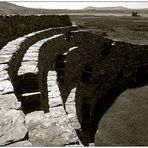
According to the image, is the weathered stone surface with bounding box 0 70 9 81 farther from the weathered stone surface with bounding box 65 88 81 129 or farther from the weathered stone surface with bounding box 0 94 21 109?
the weathered stone surface with bounding box 65 88 81 129

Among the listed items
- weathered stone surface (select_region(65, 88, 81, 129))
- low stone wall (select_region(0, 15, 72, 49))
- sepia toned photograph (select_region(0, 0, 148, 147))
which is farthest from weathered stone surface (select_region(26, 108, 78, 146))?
low stone wall (select_region(0, 15, 72, 49))

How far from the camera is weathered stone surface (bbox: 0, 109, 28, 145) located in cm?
379

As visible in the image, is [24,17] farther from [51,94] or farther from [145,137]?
[145,137]

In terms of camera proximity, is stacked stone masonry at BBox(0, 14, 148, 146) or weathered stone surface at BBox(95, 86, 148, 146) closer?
stacked stone masonry at BBox(0, 14, 148, 146)

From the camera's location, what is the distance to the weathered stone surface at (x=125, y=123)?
13.9 meters

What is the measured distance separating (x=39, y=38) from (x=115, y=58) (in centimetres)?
978

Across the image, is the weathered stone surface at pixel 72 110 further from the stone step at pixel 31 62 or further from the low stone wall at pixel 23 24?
the low stone wall at pixel 23 24

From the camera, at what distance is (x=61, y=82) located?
38.5 ft

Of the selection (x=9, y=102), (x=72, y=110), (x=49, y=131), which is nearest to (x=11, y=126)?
(x=49, y=131)

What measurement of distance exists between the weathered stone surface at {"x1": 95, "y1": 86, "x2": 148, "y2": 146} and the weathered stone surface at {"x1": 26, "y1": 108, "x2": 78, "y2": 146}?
868 cm

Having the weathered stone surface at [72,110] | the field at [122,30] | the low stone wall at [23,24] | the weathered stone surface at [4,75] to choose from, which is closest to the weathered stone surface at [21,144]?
the weathered stone surface at [4,75]

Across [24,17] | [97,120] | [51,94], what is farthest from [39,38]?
[97,120]

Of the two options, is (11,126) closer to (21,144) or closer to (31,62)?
(21,144)

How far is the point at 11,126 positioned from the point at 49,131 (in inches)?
31.1
